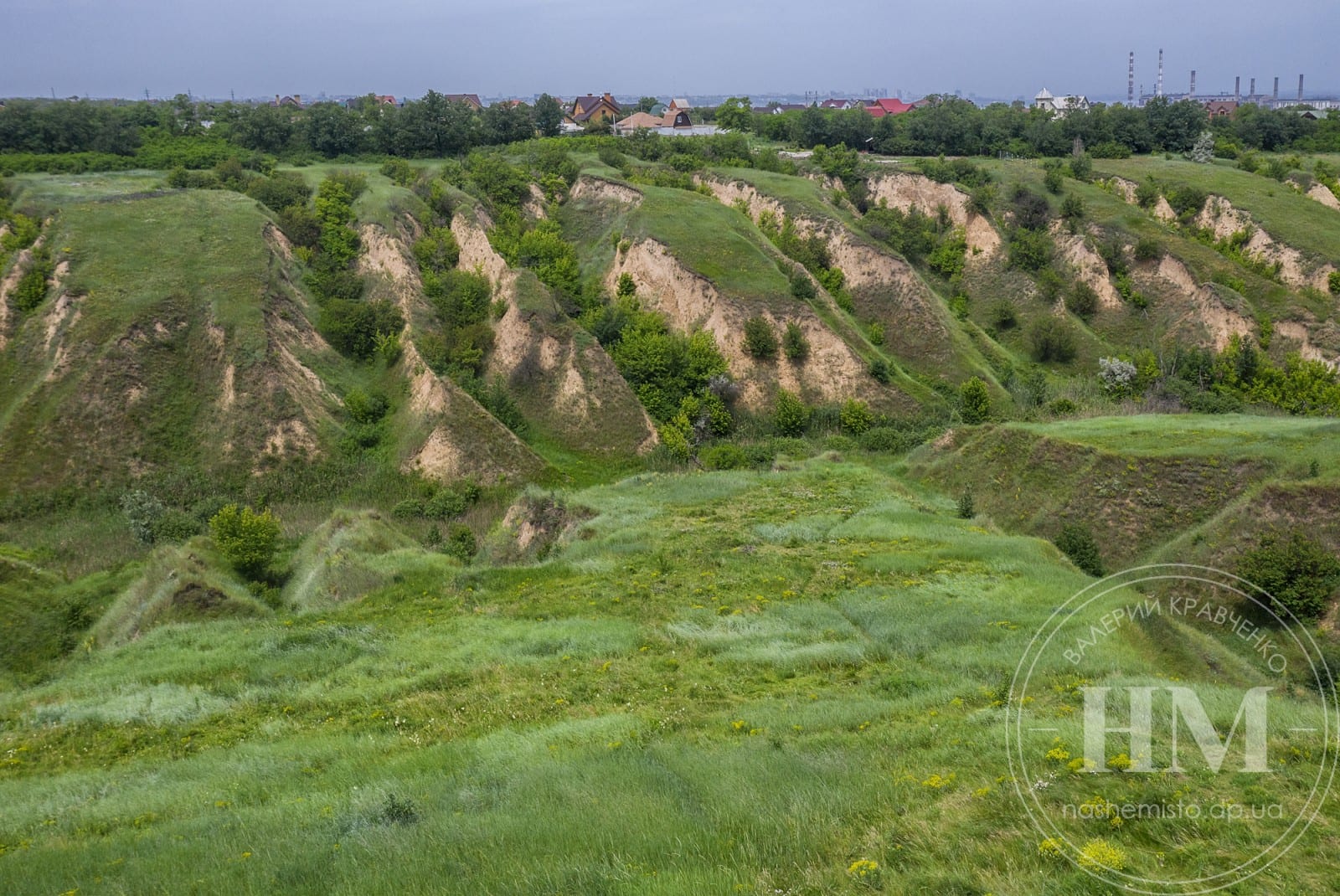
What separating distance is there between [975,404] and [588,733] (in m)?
38.2

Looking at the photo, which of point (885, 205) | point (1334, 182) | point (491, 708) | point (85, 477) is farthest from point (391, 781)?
point (1334, 182)

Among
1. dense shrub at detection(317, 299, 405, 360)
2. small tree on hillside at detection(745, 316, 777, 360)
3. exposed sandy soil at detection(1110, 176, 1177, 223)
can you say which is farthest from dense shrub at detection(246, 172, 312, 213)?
exposed sandy soil at detection(1110, 176, 1177, 223)

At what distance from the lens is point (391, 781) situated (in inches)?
395

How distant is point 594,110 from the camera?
11231cm

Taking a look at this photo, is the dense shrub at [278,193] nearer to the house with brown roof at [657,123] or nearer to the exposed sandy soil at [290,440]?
the exposed sandy soil at [290,440]

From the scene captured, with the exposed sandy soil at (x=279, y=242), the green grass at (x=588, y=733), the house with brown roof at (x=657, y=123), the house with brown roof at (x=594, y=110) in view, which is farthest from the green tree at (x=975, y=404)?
the house with brown roof at (x=594, y=110)

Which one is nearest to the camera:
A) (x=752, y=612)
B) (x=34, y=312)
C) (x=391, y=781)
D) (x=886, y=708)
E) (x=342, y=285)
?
(x=391, y=781)

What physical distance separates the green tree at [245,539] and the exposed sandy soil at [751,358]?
1055 inches

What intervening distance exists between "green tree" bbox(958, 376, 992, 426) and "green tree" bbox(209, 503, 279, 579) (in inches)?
1349

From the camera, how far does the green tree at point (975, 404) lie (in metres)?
44.6

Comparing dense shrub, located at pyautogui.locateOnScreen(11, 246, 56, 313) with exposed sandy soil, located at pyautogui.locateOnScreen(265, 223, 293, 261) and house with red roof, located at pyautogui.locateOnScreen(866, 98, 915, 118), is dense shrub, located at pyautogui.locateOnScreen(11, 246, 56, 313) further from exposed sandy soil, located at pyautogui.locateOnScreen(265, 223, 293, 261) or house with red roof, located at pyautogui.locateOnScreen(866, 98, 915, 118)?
house with red roof, located at pyautogui.locateOnScreen(866, 98, 915, 118)

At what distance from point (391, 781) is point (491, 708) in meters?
3.23

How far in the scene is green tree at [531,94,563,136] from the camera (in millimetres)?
84375

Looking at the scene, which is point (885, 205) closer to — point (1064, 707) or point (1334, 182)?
point (1334, 182)
